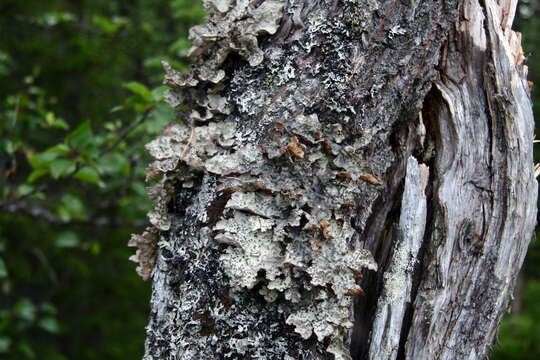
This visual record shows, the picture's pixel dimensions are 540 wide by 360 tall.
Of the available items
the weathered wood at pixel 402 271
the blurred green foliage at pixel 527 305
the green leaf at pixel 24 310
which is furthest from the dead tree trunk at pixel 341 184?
the blurred green foliage at pixel 527 305

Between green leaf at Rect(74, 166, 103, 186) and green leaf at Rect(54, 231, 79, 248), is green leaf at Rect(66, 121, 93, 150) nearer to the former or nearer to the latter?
green leaf at Rect(74, 166, 103, 186)

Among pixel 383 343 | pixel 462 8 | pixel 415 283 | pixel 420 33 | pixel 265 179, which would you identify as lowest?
pixel 383 343

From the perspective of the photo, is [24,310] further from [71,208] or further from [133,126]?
[133,126]

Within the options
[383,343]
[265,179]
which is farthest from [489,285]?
[265,179]

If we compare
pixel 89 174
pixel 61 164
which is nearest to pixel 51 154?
pixel 61 164

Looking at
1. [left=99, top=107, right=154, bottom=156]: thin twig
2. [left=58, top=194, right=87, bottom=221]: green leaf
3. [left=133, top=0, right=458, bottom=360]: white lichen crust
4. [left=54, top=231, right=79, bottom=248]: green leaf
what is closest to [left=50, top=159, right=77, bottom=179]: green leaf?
[left=99, top=107, right=154, bottom=156]: thin twig

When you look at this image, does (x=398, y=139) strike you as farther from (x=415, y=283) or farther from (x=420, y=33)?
(x=415, y=283)
